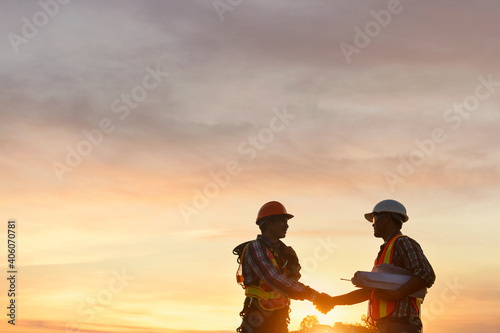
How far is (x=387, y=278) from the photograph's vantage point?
1221cm

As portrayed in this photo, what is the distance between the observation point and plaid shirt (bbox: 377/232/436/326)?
1202 cm

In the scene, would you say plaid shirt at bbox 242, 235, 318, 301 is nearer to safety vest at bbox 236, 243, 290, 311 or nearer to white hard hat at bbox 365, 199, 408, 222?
safety vest at bbox 236, 243, 290, 311

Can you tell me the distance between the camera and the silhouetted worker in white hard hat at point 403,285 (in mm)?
12031

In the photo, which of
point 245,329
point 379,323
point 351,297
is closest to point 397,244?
point 379,323

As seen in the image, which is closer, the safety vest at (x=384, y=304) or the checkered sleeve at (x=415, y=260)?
the checkered sleeve at (x=415, y=260)

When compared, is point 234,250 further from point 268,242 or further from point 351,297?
point 351,297

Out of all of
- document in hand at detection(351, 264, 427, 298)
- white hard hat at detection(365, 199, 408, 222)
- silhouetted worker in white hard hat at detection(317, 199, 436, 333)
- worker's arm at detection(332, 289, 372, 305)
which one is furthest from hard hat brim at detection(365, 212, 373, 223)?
worker's arm at detection(332, 289, 372, 305)

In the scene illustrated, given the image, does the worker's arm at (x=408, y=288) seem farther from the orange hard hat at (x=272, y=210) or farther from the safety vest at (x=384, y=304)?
the orange hard hat at (x=272, y=210)

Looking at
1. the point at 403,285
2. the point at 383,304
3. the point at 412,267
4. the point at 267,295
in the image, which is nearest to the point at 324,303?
the point at 267,295

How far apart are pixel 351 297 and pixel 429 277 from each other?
10.5 ft

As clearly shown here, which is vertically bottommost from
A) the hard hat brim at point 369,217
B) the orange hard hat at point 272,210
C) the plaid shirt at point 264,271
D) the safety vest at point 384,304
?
the safety vest at point 384,304

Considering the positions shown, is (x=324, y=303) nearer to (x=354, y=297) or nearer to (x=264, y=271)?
(x=354, y=297)

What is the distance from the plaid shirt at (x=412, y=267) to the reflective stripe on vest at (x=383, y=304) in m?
0.12

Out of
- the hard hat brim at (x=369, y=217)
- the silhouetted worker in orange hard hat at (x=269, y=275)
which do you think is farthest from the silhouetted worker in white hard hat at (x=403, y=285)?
the silhouetted worker in orange hard hat at (x=269, y=275)
